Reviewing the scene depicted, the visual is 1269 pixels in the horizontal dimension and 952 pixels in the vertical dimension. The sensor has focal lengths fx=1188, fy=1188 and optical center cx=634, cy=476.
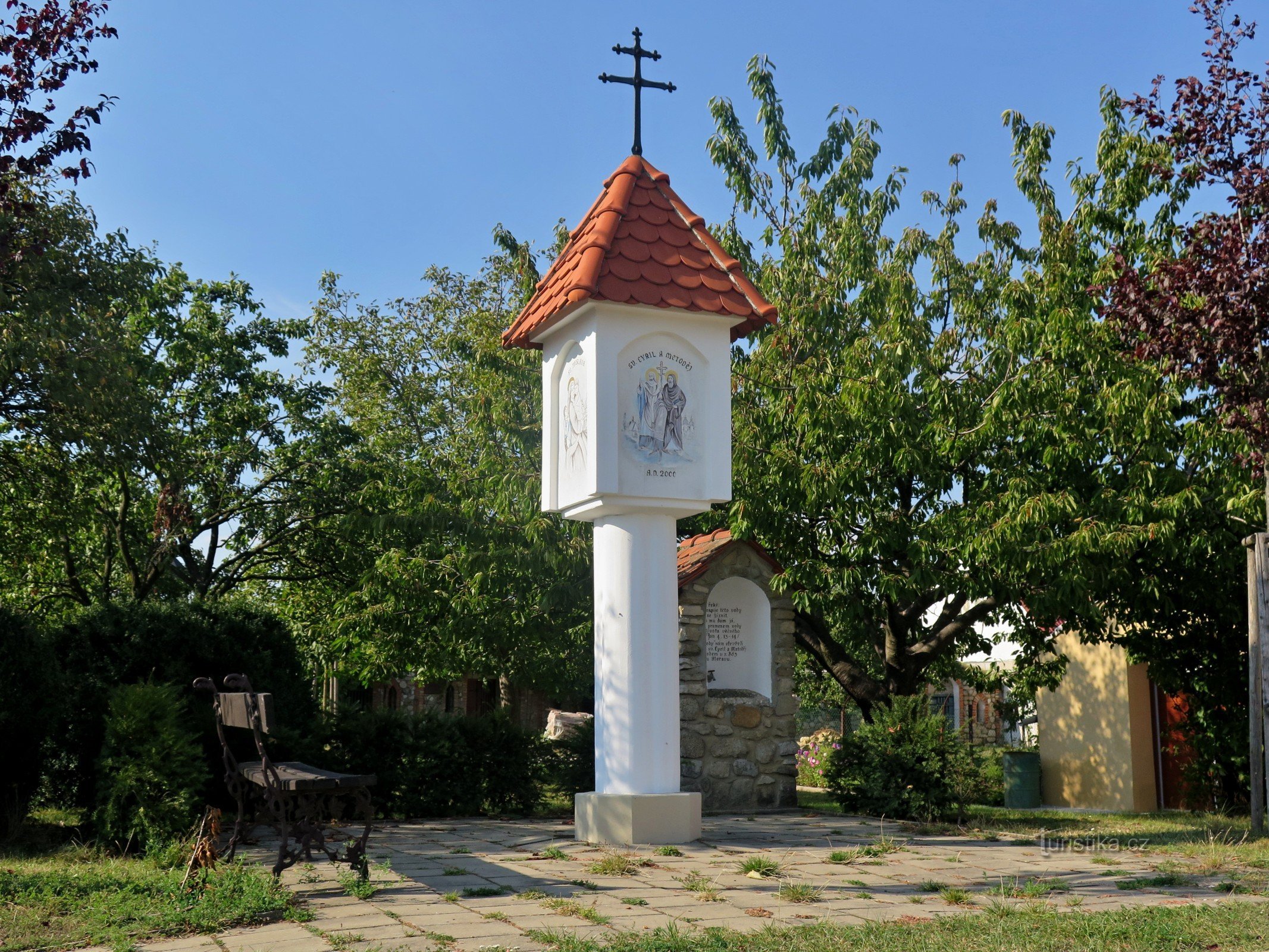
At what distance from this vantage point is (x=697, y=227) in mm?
11008

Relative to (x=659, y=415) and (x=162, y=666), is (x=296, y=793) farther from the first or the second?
(x=162, y=666)

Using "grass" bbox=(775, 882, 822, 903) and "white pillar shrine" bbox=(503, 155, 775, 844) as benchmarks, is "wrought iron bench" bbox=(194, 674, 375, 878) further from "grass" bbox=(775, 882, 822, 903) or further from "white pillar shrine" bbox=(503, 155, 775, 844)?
"white pillar shrine" bbox=(503, 155, 775, 844)

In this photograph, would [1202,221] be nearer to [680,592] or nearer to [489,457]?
[680,592]

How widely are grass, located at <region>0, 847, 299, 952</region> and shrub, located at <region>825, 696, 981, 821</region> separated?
6435mm

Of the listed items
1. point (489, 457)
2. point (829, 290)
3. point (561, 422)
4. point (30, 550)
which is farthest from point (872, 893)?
point (30, 550)

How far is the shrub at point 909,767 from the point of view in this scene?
11.5m

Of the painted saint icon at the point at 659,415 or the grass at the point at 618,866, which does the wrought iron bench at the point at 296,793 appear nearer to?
the grass at the point at 618,866

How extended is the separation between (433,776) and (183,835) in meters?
3.45

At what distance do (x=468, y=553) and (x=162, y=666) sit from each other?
3.93 m

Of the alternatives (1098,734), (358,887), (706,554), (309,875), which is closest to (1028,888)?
(358,887)

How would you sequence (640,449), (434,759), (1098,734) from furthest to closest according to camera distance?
(1098,734), (434,759), (640,449)

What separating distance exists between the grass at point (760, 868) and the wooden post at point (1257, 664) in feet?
15.7

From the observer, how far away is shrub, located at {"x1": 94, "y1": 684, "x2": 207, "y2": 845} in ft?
30.1

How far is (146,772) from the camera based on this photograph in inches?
364
